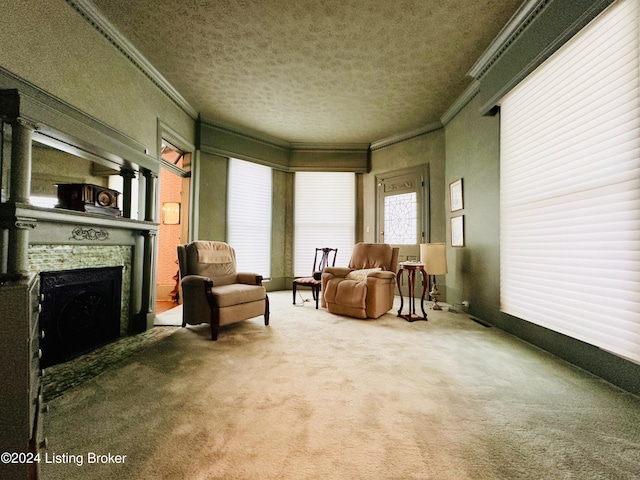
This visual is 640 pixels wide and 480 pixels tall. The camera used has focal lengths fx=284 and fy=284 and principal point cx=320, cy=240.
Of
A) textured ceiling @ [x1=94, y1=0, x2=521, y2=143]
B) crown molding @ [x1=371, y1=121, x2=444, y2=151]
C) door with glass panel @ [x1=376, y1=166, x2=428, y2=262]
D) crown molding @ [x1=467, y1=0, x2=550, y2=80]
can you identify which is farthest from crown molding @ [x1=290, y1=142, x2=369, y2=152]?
crown molding @ [x1=467, y1=0, x2=550, y2=80]

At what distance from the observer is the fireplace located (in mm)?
2320

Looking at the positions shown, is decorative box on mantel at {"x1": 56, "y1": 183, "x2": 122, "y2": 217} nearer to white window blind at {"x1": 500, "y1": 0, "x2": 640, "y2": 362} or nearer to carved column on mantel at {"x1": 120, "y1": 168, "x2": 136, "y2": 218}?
carved column on mantel at {"x1": 120, "y1": 168, "x2": 136, "y2": 218}

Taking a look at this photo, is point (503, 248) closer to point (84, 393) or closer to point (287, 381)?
point (287, 381)

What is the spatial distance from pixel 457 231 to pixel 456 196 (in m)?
0.57

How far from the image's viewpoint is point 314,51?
3.37m

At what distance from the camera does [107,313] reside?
2922 millimetres

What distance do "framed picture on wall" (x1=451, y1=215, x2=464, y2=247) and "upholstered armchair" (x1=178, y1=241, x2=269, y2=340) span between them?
301 cm

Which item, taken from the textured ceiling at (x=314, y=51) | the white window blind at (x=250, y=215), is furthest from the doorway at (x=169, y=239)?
the textured ceiling at (x=314, y=51)

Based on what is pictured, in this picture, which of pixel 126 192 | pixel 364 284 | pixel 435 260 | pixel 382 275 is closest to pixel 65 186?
pixel 126 192

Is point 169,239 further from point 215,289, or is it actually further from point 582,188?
point 582,188

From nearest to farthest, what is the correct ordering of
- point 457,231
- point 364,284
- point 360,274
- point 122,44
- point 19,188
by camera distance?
point 19,188 < point 122,44 < point 364,284 < point 360,274 < point 457,231

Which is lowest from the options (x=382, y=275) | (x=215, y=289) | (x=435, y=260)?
(x=215, y=289)

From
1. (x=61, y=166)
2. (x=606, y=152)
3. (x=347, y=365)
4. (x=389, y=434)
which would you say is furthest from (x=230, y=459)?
(x=606, y=152)

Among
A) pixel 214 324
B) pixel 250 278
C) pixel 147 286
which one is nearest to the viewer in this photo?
pixel 214 324
